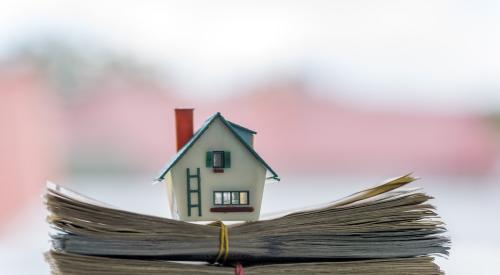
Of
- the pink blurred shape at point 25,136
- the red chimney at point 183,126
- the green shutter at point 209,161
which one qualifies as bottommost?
the green shutter at point 209,161

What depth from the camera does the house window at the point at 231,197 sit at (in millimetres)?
797

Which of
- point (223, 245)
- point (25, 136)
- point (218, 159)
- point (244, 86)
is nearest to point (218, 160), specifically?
point (218, 159)

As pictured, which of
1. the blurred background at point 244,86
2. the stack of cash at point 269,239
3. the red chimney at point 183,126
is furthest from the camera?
the blurred background at point 244,86

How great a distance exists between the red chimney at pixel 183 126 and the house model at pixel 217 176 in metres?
0.02

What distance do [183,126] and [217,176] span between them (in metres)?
0.09

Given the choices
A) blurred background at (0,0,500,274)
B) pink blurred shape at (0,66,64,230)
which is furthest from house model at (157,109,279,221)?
pink blurred shape at (0,66,64,230)

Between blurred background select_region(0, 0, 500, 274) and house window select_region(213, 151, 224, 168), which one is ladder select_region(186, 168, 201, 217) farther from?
blurred background select_region(0, 0, 500, 274)

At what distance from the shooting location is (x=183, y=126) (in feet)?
2.70

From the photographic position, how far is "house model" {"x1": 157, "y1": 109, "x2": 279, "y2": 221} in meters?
0.79

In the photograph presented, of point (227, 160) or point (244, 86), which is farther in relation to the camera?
point (244, 86)

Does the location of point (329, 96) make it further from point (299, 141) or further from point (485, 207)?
point (485, 207)

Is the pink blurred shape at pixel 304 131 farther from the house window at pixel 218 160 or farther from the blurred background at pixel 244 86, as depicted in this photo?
the house window at pixel 218 160

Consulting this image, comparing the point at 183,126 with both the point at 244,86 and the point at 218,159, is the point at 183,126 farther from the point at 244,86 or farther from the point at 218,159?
the point at 244,86

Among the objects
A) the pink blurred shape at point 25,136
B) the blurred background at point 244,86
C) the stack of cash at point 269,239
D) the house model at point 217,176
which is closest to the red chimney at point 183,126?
the house model at point 217,176
